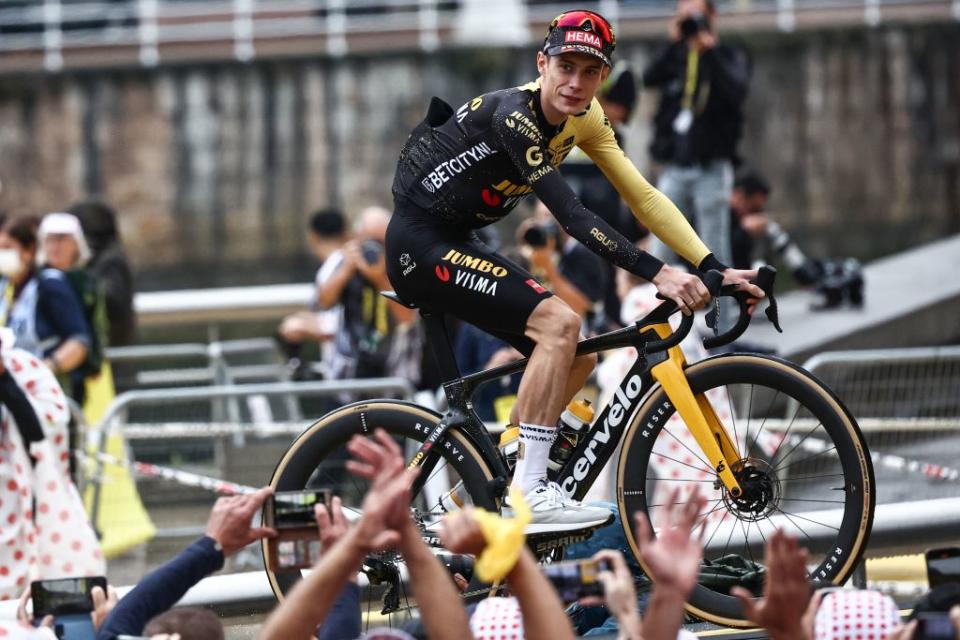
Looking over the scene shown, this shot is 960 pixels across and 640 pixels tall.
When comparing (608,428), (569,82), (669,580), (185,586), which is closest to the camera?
(669,580)

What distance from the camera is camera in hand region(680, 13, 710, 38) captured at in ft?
37.9

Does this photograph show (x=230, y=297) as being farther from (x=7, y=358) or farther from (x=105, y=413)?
(x=7, y=358)

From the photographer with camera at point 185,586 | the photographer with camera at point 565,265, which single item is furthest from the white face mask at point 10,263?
the photographer with camera at point 185,586

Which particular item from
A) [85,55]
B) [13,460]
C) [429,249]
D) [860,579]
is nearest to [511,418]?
[429,249]

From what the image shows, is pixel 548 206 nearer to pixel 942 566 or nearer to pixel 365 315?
pixel 942 566

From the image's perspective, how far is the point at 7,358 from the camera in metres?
8.92

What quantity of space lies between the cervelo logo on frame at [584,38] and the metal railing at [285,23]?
752 inches

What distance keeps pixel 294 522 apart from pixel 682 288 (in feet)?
5.73

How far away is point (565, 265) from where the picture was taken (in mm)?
11492

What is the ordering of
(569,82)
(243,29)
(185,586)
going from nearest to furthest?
(185,586) < (569,82) < (243,29)

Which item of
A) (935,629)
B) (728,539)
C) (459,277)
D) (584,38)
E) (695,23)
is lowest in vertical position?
(728,539)

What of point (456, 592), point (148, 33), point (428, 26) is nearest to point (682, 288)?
point (456, 592)

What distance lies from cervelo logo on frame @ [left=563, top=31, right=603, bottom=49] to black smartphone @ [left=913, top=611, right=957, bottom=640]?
8.46ft

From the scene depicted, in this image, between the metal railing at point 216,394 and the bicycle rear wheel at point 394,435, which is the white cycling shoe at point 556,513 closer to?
the bicycle rear wheel at point 394,435
